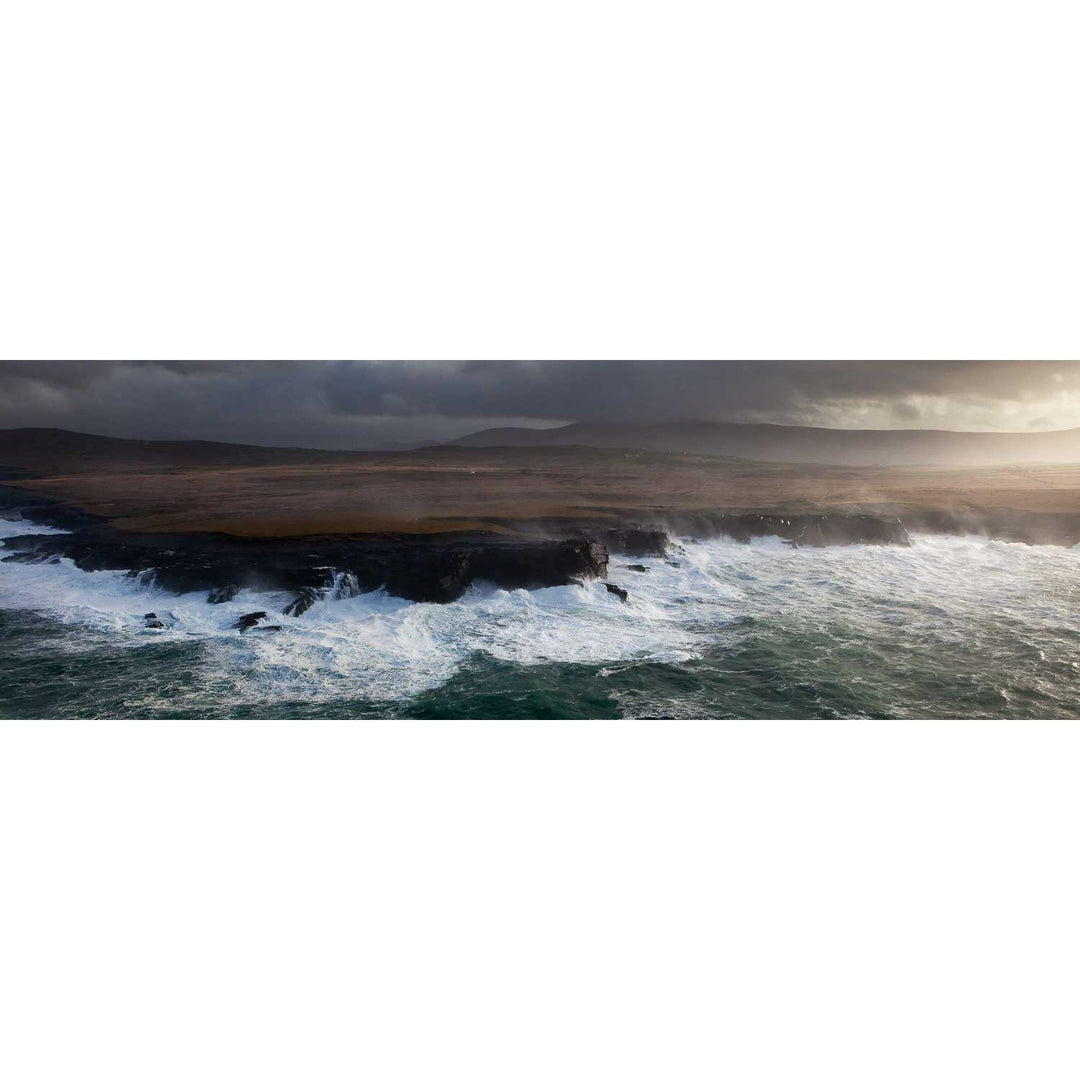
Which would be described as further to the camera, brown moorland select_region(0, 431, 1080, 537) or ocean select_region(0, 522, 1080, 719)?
brown moorland select_region(0, 431, 1080, 537)

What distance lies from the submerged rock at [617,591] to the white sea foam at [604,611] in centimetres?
5

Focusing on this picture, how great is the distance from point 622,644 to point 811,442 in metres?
2.23

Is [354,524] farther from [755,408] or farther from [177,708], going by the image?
[755,408]

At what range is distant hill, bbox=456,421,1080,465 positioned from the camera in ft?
16.4

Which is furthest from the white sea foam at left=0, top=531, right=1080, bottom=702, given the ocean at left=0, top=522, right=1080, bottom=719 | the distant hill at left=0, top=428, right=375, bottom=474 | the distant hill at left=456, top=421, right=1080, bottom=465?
the distant hill at left=456, top=421, right=1080, bottom=465

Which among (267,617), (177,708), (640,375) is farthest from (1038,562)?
(177,708)

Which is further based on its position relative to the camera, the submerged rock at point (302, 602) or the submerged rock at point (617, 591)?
the submerged rock at point (617, 591)

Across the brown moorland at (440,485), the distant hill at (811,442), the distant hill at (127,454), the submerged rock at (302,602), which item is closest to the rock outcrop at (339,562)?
the submerged rock at (302,602)

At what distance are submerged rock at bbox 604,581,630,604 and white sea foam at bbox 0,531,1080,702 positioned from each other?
0.05 meters

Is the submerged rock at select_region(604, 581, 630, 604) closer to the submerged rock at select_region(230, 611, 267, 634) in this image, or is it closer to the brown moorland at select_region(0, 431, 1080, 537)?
the brown moorland at select_region(0, 431, 1080, 537)

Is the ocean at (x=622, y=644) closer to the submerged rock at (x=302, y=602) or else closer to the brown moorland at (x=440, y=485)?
the submerged rock at (x=302, y=602)

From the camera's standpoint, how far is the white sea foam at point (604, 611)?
13.9 feet

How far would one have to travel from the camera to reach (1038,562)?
16.5ft

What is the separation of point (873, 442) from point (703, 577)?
1.62 meters
